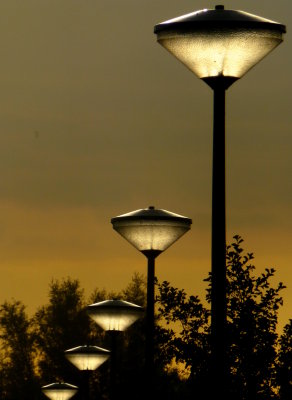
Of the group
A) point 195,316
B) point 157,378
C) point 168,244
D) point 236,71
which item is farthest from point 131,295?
point 236,71

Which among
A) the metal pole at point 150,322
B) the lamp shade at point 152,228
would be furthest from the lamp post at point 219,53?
the metal pole at point 150,322

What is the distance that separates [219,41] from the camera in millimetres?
18062

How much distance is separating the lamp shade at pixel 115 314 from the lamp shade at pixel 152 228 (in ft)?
34.5

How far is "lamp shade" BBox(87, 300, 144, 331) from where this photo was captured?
127 ft

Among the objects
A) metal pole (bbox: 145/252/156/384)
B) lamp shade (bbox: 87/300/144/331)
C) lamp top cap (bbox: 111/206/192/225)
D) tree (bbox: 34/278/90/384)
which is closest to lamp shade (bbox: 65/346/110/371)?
lamp shade (bbox: 87/300/144/331)

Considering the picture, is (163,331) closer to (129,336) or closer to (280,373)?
(280,373)

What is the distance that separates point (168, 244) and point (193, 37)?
10.4 metres

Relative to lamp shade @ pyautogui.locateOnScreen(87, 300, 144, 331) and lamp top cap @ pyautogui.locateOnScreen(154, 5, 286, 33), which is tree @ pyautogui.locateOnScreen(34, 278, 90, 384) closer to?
lamp shade @ pyautogui.locateOnScreen(87, 300, 144, 331)

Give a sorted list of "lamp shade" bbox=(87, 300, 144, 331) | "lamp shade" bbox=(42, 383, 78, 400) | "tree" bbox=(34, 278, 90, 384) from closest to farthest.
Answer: "lamp shade" bbox=(87, 300, 144, 331) → "lamp shade" bbox=(42, 383, 78, 400) → "tree" bbox=(34, 278, 90, 384)

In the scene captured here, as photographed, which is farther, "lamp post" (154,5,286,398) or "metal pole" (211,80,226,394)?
"lamp post" (154,5,286,398)

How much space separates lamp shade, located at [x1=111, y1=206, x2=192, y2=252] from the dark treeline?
4.70m

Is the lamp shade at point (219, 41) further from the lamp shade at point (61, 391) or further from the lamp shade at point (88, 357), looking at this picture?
the lamp shade at point (61, 391)

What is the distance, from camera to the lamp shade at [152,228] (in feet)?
92.1

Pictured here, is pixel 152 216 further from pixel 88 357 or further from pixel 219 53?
pixel 88 357
